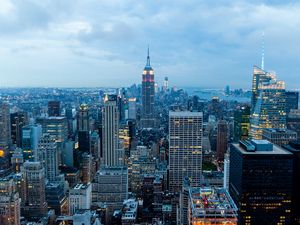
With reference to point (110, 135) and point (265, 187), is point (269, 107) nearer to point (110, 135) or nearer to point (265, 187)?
point (110, 135)

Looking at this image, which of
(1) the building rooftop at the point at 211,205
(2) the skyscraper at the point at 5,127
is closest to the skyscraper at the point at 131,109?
(2) the skyscraper at the point at 5,127

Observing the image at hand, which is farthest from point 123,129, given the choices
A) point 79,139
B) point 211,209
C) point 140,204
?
point 211,209

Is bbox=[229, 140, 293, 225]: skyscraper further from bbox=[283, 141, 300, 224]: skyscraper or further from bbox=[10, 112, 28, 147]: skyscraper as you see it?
bbox=[10, 112, 28, 147]: skyscraper

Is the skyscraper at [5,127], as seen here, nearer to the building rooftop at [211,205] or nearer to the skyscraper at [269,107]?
the skyscraper at [269,107]

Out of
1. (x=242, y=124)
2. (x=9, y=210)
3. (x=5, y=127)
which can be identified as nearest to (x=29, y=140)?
(x=5, y=127)

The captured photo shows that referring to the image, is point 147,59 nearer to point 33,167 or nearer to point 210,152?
point 210,152

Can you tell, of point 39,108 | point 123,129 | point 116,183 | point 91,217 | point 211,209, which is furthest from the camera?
point 39,108

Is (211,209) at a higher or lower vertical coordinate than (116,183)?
higher
